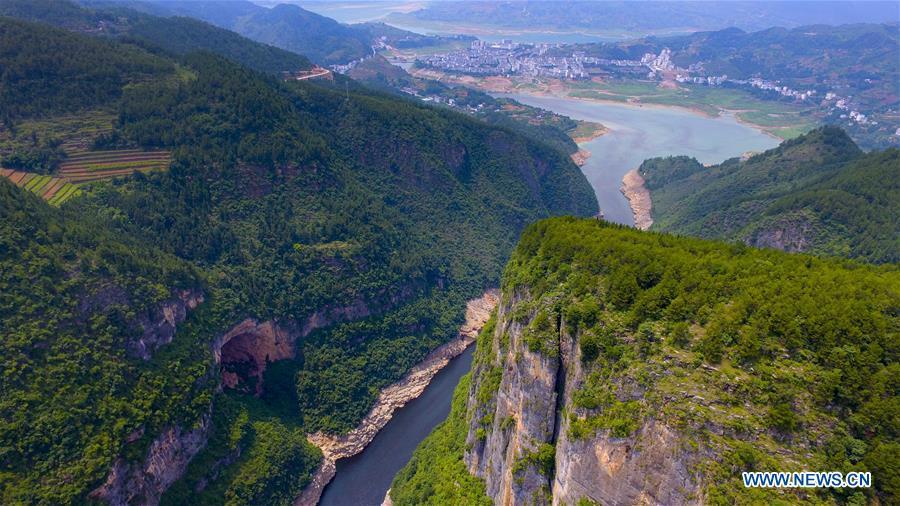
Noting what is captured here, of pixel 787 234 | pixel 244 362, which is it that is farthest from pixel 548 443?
pixel 787 234

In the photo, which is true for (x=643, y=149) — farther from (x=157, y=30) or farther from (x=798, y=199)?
(x=157, y=30)

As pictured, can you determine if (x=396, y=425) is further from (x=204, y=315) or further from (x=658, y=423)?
(x=658, y=423)

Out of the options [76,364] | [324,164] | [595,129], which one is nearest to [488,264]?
[324,164]

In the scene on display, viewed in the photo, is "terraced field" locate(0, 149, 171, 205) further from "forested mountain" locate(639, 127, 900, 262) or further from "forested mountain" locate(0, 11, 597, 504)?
"forested mountain" locate(639, 127, 900, 262)

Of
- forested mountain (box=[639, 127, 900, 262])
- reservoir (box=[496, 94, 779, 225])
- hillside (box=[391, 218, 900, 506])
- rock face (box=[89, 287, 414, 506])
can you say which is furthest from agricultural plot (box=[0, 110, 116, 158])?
reservoir (box=[496, 94, 779, 225])

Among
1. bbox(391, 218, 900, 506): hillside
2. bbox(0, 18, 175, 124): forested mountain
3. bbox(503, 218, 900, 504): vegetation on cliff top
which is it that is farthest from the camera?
bbox(0, 18, 175, 124): forested mountain

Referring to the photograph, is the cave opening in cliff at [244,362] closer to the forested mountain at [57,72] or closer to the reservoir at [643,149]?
the forested mountain at [57,72]
